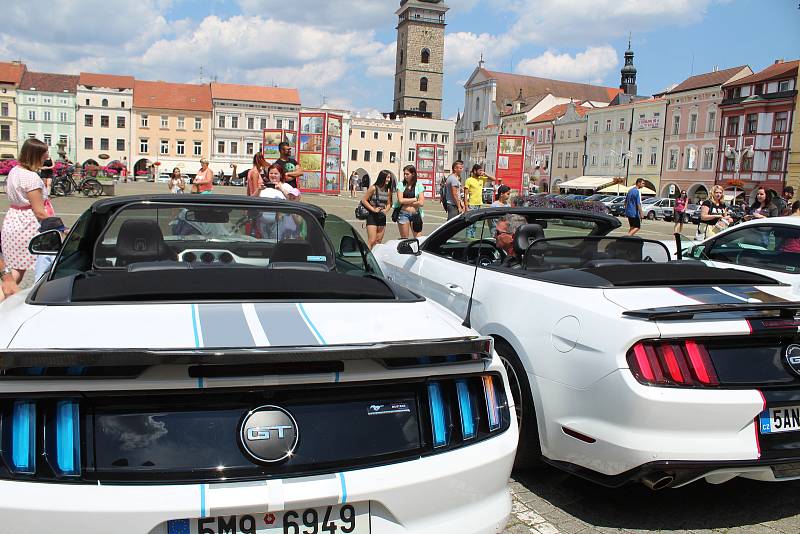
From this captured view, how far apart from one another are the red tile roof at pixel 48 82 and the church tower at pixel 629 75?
82442mm

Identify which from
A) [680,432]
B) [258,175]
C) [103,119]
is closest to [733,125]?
[258,175]

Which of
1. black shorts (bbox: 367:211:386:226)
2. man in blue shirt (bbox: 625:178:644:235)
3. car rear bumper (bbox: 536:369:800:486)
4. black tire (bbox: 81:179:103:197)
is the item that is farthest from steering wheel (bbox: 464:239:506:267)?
black tire (bbox: 81:179:103:197)

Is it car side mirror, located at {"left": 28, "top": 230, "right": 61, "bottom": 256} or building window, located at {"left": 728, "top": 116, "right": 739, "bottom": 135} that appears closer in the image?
car side mirror, located at {"left": 28, "top": 230, "right": 61, "bottom": 256}

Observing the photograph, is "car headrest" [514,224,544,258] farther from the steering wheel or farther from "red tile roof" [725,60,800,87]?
"red tile roof" [725,60,800,87]

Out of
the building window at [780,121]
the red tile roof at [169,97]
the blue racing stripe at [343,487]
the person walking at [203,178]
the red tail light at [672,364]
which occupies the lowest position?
the blue racing stripe at [343,487]

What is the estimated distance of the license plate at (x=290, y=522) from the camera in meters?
1.90

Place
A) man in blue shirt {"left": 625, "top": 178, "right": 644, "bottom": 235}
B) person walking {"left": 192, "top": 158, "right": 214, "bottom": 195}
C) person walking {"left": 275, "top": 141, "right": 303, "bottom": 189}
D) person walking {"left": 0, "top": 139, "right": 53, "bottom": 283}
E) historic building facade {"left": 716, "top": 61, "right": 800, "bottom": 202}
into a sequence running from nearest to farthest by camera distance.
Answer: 1. person walking {"left": 0, "top": 139, "right": 53, "bottom": 283}
2. person walking {"left": 275, "top": 141, "right": 303, "bottom": 189}
3. person walking {"left": 192, "top": 158, "right": 214, "bottom": 195}
4. man in blue shirt {"left": 625, "top": 178, "right": 644, "bottom": 235}
5. historic building facade {"left": 716, "top": 61, "right": 800, "bottom": 202}

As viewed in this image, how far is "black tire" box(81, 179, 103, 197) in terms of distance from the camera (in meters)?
28.8

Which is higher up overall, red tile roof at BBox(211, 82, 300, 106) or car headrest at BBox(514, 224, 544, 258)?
red tile roof at BBox(211, 82, 300, 106)

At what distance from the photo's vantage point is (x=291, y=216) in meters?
4.39

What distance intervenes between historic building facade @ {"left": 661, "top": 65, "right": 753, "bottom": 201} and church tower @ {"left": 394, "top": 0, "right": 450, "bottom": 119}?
5149cm

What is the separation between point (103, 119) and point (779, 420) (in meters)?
105

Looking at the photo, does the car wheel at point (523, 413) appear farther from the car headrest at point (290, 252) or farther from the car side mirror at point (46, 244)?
the car side mirror at point (46, 244)

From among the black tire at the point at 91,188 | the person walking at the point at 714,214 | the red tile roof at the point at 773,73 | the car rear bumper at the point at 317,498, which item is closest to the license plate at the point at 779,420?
the car rear bumper at the point at 317,498
